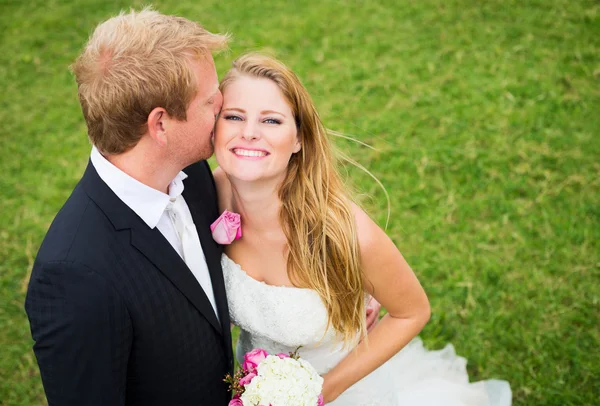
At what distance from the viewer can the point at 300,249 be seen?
3.23 meters

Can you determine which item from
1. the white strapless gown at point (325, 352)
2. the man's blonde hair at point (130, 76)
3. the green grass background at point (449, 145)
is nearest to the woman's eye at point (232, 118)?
the man's blonde hair at point (130, 76)

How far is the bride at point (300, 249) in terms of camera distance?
3.03 m

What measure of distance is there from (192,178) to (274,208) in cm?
51

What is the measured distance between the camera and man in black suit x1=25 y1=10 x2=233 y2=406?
2.34 m

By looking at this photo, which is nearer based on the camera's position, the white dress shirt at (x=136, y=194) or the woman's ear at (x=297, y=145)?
the white dress shirt at (x=136, y=194)

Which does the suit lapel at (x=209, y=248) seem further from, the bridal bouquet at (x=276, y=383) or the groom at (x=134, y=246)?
the bridal bouquet at (x=276, y=383)

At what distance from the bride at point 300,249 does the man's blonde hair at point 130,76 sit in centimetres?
42

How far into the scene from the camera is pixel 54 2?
959cm

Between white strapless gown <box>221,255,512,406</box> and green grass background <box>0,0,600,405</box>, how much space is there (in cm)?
42

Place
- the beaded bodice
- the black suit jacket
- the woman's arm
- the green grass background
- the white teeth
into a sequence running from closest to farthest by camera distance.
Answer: the black suit jacket → the white teeth → the woman's arm → the beaded bodice → the green grass background

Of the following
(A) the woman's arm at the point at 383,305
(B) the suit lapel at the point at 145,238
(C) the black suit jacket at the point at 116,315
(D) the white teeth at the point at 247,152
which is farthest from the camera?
(A) the woman's arm at the point at 383,305

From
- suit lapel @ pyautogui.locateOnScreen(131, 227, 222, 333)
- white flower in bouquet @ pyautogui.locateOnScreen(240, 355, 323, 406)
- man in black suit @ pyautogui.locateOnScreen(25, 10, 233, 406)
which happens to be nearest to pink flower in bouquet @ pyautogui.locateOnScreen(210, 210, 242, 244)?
man in black suit @ pyautogui.locateOnScreen(25, 10, 233, 406)

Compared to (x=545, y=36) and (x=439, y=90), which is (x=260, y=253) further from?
(x=545, y=36)

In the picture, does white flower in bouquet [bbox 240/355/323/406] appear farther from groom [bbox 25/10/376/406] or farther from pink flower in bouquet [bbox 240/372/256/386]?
groom [bbox 25/10/376/406]
